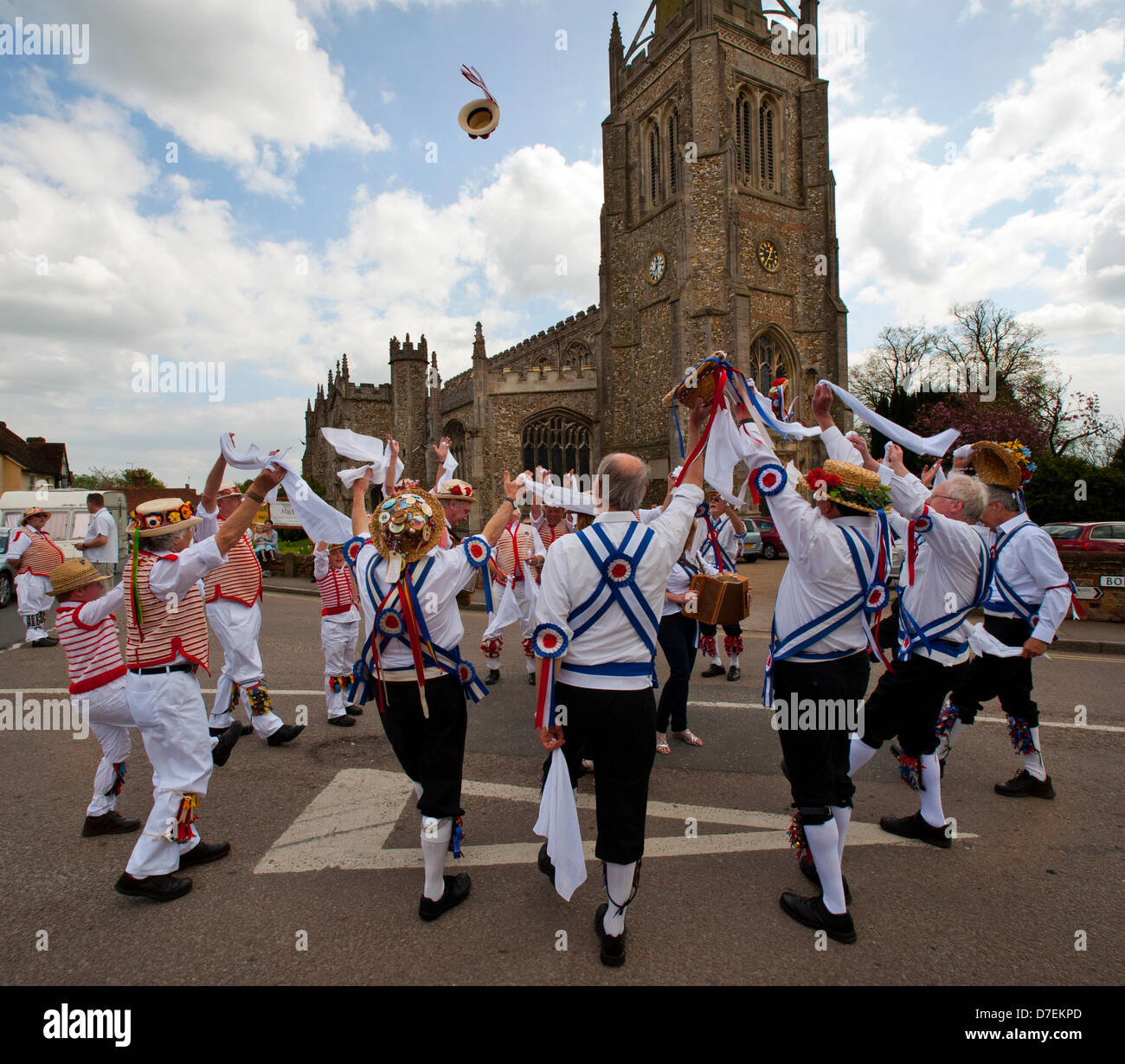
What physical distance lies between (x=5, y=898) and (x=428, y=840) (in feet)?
7.37

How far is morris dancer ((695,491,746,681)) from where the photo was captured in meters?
6.24

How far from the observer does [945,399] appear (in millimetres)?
32250

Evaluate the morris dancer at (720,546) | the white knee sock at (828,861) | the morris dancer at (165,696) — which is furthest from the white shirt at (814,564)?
the morris dancer at (720,546)

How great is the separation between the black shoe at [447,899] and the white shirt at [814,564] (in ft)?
6.41

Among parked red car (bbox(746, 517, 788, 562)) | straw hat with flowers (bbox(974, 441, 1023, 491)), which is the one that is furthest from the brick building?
straw hat with flowers (bbox(974, 441, 1023, 491))

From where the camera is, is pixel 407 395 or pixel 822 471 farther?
pixel 407 395

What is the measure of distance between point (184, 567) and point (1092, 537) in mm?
15139

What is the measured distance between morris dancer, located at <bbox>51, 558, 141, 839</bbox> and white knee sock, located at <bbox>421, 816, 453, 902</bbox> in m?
2.00

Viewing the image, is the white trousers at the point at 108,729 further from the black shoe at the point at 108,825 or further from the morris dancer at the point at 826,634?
the morris dancer at the point at 826,634

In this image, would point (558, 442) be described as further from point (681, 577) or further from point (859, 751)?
point (859, 751)

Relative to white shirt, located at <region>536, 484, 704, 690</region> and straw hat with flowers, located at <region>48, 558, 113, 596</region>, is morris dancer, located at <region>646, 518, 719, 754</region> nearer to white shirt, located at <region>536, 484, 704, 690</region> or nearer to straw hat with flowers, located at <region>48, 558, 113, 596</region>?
white shirt, located at <region>536, 484, 704, 690</region>

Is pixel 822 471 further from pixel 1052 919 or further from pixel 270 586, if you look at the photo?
pixel 270 586

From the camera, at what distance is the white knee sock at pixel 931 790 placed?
366cm
